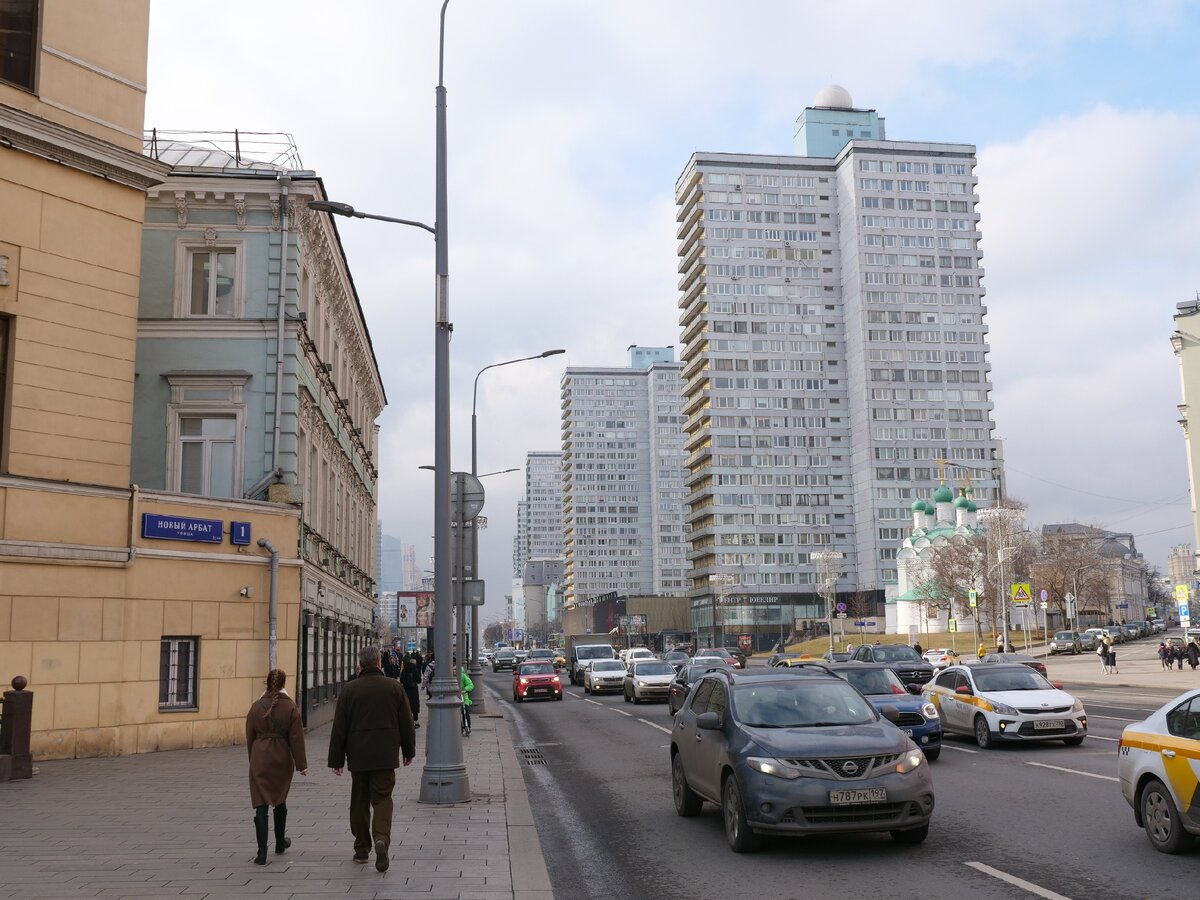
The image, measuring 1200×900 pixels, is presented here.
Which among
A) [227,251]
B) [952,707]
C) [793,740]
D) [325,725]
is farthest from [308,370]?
[793,740]

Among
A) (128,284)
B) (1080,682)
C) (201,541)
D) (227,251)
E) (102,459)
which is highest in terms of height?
(227,251)

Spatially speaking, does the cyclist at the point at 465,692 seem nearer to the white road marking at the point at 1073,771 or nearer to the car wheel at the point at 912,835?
the white road marking at the point at 1073,771

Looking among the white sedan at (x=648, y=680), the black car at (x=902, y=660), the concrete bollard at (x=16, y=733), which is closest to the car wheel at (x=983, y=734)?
the black car at (x=902, y=660)

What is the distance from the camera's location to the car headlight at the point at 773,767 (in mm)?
9461

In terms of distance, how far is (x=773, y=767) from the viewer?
376 inches

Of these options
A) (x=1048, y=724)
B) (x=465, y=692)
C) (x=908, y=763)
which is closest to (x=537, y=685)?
(x=465, y=692)

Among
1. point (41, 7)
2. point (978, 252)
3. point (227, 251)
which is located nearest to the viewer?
point (41, 7)

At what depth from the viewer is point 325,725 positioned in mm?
29672

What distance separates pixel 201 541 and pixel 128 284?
196 inches

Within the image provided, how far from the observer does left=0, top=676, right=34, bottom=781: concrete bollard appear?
15.7 metres

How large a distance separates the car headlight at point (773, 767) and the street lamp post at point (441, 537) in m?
4.50

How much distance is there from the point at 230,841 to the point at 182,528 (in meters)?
11.2

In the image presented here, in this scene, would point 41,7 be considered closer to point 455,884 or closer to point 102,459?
point 102,459

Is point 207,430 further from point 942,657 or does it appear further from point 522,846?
point 942,657
